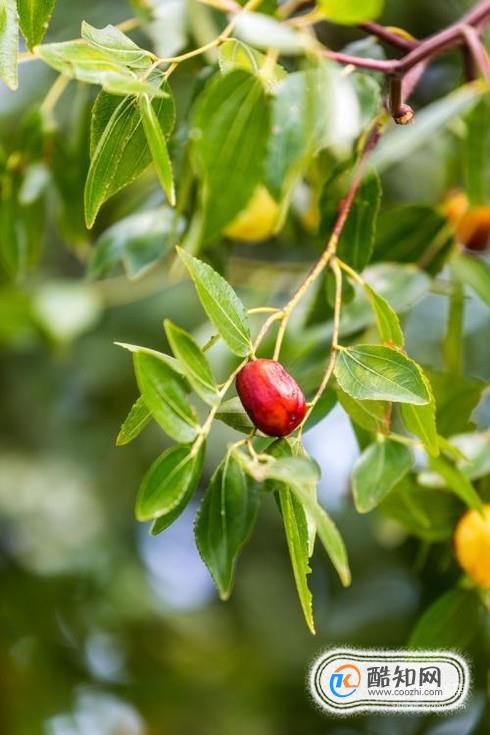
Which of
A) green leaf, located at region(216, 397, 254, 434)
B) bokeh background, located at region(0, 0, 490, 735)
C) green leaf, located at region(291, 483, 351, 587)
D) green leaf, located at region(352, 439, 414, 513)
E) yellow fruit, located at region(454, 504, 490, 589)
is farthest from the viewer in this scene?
bokeh background, located at region(0, 0, 490, 735)

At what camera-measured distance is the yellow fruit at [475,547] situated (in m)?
0.84

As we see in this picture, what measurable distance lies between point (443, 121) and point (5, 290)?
87 centimetres

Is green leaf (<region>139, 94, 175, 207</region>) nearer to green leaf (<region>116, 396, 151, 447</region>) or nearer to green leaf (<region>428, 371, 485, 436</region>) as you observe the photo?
green leaf (<region>116, 396, 151, 447</region>)

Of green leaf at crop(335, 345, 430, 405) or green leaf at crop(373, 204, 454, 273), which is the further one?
green leaf at crop(373, 204, 454, 273)

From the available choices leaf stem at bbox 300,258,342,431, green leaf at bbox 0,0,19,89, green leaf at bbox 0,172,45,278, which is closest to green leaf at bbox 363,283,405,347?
leaf stem at bbox 300,258,342,431

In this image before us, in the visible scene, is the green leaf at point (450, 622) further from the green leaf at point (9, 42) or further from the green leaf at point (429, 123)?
the green leaf at point (9, 42)

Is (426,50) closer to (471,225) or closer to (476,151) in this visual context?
(476,151)

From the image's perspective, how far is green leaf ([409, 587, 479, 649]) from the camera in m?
0.86

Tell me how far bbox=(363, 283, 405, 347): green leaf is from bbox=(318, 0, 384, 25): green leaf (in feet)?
0.55

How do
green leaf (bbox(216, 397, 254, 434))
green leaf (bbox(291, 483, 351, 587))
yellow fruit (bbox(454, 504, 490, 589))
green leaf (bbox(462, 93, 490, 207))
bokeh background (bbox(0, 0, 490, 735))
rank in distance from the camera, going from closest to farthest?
1. green leaf (bbox(291, 483, 351, 587))
2. green leaf (bbox(216, 397, 254, 434))
3. yellow fruit (bbox(454, 504, 490, 589))
4. green leaf (bbox(462, 93, 490, 207))
5. bokeh background (bbox(0, 0, 490, 735))

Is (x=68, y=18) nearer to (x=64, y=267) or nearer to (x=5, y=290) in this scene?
(x=5, y=290)

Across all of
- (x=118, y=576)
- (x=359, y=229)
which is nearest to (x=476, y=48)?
(x=359, y=229)

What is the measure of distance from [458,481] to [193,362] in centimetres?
29

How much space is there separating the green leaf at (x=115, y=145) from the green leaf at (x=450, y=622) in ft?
1.37
